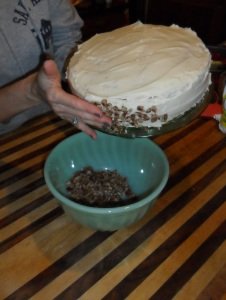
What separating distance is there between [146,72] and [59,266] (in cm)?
45

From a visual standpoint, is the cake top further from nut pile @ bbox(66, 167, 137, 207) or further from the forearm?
nut pile @ bbox(66, 167, 137, 207)

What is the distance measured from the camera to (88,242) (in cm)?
70

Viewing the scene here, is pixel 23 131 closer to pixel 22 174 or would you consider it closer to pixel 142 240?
pixel 22 174

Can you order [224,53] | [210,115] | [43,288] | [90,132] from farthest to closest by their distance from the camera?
[224,53], [210,115], [90,132], [43,288]

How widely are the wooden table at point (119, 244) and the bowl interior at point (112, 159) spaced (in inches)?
2.9

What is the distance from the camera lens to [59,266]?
658 mm

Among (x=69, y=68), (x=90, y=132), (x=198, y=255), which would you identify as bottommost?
(x=198, y=255)

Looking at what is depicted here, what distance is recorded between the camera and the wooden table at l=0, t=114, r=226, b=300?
2.04 feet

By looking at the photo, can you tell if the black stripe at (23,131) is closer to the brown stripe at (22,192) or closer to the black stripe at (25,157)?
the black stripe at (25,157)

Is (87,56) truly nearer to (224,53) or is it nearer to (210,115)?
(210,115)

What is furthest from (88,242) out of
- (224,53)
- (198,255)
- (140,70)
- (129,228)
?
(224,53)

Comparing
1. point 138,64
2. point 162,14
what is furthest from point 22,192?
point 162,14

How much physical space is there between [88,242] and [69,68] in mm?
415

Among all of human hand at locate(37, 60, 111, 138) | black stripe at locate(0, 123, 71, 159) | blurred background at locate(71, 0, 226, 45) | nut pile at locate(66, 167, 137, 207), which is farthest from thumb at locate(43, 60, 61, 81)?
blurred background at locate(71, 0, 226, 45)
